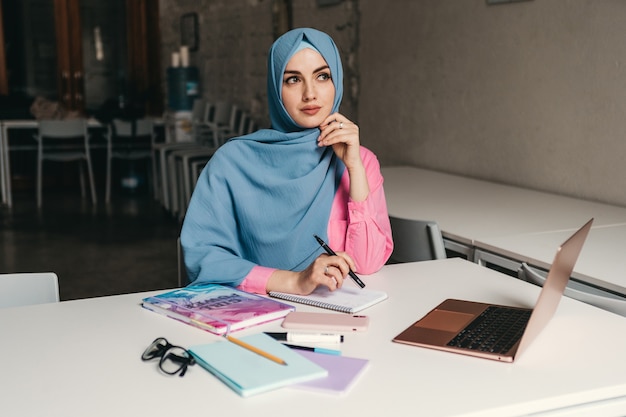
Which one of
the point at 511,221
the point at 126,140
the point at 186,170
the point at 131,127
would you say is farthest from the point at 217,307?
the point at 126,140

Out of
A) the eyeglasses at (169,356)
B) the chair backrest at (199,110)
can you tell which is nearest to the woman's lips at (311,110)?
the eyeglasses at (169,356)

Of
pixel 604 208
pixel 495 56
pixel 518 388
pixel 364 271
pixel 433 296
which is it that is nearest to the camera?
pixel 518 388

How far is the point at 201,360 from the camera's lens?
3.87 feet

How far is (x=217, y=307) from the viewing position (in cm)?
145

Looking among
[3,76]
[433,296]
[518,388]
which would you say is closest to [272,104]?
[433,296]

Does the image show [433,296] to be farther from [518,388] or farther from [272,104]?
[272,104]

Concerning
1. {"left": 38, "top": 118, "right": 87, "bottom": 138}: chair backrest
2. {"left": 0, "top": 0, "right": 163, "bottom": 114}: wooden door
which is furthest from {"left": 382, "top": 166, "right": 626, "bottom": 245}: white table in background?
{"left": 0, "top": 0, "right": 163, "bottom": 114}: wooden door

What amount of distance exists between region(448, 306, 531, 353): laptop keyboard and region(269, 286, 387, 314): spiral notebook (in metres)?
0.24

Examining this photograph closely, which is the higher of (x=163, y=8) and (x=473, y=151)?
(x=163, y=8)

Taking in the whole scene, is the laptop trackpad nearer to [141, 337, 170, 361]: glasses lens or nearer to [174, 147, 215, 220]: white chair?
[141, 337, 170, 361]: glasses lens

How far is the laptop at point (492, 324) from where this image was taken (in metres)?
1.20

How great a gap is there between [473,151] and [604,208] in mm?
985

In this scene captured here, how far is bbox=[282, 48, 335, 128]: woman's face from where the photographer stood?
1.80 metres

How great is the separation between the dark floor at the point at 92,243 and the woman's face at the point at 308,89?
Result: 2.73 meters
